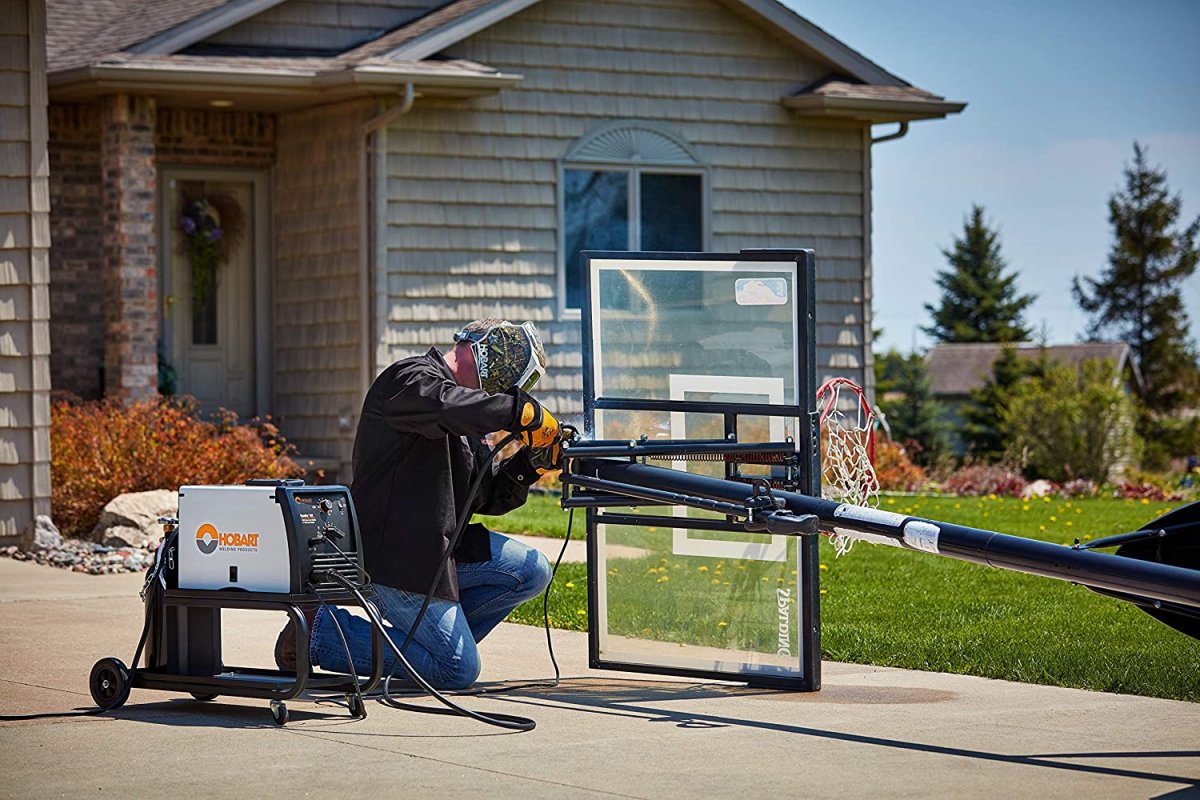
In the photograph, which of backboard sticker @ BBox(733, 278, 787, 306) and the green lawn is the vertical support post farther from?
backboard sticker @ BBox(733, 278, 787, 306)

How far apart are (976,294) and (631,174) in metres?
58.7

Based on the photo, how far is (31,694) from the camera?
22.9 feet

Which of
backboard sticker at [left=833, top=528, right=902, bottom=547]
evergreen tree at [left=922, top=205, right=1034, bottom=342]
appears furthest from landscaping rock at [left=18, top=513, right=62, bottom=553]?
evergreen tree at [left=922, top=205, right=1034, bottom=342]

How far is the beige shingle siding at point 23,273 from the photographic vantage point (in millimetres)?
12633

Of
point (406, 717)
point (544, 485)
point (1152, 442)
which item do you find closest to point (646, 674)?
point (406, 717)

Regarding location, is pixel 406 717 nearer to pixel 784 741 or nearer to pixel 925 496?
pixel 784 741

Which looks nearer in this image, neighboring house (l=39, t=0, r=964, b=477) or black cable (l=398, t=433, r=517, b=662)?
black cable (l=398, t=433, r=517, b=662)

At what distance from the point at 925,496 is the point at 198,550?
13.0 metres

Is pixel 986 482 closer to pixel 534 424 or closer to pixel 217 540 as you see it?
pixel 534 424

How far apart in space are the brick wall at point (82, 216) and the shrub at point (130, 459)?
271 cm

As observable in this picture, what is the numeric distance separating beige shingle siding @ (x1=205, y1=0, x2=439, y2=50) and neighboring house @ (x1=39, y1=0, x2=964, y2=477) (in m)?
0.02

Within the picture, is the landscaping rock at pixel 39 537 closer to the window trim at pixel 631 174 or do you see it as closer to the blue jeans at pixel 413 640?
the blue jeans at pixel 413 640

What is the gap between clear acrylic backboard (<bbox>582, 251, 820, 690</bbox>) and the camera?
7402 millimetres

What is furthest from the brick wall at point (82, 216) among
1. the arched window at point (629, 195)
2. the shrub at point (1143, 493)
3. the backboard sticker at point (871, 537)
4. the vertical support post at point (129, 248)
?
the backboard sticker at point (871, 537)
